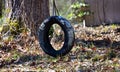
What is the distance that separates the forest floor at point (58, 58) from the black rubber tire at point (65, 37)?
0.12 metres

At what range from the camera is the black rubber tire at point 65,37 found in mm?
5855

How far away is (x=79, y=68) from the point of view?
5012mm

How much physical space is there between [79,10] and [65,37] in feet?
23.1

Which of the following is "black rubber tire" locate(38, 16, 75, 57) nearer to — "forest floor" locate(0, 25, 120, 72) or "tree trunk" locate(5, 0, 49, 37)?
"forest floor" locate(0, 25, 120, 72)

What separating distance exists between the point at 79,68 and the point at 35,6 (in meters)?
2.76

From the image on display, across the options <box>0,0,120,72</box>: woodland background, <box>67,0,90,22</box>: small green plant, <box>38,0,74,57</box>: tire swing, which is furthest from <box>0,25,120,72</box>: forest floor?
<box>67,0,90,22</box>: small green plant

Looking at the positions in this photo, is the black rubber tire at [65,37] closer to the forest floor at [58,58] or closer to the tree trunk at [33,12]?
the forest floor at [58,58]

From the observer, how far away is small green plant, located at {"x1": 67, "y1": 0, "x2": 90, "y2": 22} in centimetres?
1277

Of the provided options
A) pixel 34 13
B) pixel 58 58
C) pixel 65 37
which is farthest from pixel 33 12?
pixel 58 58

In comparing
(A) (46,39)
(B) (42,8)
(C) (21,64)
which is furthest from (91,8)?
(C) (21,64)

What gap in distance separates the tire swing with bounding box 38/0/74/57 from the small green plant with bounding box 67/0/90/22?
6.54 meters

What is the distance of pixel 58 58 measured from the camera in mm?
5750

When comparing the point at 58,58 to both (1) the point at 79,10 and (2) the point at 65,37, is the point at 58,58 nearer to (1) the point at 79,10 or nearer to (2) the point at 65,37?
(2) the point at 65,37

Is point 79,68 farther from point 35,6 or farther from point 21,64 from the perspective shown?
point 35,6
